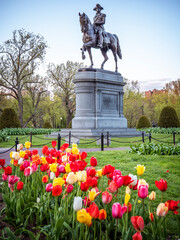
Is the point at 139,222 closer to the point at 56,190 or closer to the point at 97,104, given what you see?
the point at 56,190

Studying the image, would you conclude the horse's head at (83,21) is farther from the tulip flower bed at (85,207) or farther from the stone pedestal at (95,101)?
the tulip flower bed at (85,207)

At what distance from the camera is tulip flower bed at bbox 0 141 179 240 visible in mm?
1642

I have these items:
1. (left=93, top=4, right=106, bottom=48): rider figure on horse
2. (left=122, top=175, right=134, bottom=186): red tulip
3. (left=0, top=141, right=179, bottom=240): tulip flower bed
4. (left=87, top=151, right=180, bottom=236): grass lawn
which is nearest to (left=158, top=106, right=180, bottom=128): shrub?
(left=93, top=4, right=106, bottom=48): rider figure on horse

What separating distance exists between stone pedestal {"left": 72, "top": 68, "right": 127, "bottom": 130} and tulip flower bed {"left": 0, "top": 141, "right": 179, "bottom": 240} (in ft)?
42.1

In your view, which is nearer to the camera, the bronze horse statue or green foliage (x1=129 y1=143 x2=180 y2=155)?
green foliage (x1=129 y1=143 x2=180 y2=155)

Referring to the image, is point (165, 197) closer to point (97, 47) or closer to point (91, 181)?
point (91, 181)

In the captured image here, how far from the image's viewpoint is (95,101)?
55.5 feet

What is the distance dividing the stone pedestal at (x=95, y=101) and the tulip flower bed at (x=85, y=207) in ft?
42.1

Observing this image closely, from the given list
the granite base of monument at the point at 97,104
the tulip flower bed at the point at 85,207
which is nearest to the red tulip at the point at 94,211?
the tulip flower bed at the point at 85,207

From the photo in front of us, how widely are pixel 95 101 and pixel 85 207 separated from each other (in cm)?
1516

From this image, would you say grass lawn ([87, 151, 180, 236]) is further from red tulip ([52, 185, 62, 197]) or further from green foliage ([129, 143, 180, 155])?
red tulip ([52, 185, 62, 197])

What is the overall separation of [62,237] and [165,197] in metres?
2.32

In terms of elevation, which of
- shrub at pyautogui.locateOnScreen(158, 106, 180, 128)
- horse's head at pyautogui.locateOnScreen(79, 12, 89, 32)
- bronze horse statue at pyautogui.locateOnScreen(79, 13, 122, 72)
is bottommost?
shrub at pyautogui.locateOnScreen(158, 106, 180, 128)

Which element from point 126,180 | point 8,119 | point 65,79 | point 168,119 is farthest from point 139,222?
point 65,79
